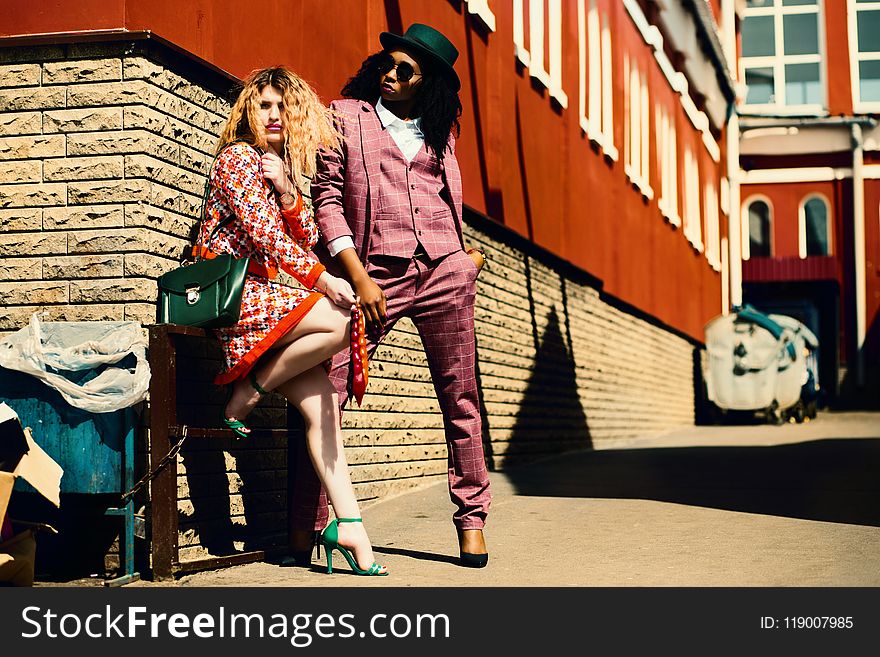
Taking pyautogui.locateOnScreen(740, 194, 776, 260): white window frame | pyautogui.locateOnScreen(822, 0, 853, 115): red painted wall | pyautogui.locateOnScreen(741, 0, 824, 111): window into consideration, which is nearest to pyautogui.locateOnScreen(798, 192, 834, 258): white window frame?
pyautogui.locateOnScreen(740, 194, 776, 260): white window frame

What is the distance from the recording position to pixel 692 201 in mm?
27719

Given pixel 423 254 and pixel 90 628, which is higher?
pixel 423 254

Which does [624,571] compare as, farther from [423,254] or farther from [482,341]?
[482,341]

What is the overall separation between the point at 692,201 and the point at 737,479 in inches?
712

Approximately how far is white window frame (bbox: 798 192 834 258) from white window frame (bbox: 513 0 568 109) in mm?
20762

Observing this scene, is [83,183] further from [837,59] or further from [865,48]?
[865,48]

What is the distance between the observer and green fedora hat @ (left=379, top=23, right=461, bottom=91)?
5918mm

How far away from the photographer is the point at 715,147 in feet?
102

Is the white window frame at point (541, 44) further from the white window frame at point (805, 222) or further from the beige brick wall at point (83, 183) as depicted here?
the white window frame at point (805, 222)

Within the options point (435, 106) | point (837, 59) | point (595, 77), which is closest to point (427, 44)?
point (435, 106)

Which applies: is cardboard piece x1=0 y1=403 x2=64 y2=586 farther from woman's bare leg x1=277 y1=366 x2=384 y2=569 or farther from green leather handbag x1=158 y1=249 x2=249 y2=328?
woman's bare leg x1=277 y1=366 x2=384 y2=569

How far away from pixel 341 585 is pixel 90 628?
126 centimetres

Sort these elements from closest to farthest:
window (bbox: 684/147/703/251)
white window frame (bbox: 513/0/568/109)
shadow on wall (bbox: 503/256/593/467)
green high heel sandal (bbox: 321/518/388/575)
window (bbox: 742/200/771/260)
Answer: green high heel sandal (bbox: 321/518/388/575) < shadow on wall (bbox: 503/256/593/467) < white window frame (bbox: 513/0/568/109) < window (bbox: 684/147/703/251) < window (bbox: 742/200/771/260)

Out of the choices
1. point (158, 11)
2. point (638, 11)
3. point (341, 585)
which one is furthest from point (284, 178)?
point (638, 11)
